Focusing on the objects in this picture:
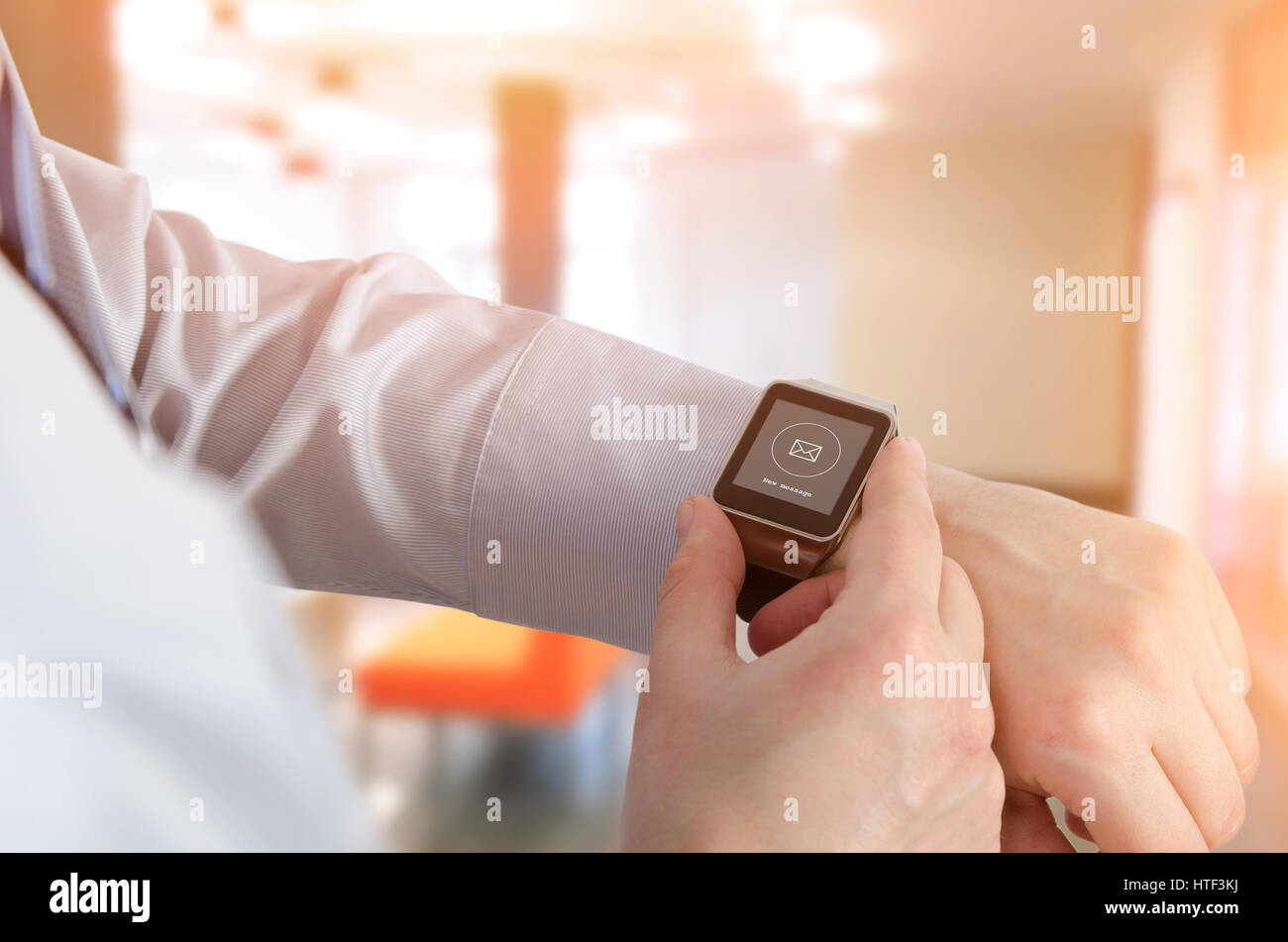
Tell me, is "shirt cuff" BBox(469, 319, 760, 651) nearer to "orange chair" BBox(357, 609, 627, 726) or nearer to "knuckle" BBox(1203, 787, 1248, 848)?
"knuckle" BBox(1203, 787, 1248, 848)

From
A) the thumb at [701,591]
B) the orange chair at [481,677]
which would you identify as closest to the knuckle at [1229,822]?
the thumb at [701,591]

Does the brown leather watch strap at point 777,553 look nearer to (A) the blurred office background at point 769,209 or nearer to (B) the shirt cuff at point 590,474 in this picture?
(B) the shirt cuff at point 590,474

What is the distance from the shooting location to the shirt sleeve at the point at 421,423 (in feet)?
1.52

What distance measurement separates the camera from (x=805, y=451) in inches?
15.3

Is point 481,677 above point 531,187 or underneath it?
underneath

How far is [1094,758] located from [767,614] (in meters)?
0.15

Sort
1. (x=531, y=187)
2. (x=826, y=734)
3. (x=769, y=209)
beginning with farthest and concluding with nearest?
(x=769, y=209)
(x=531, y=187)
(x=826, y=734)

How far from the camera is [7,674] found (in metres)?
0.19

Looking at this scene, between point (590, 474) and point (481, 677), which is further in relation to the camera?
point (481, 677)

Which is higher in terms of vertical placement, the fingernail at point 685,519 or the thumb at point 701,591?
the fingernail at point 685,519

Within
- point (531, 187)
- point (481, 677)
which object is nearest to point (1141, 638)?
point (481, 677)

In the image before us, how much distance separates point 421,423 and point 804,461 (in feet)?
0.72

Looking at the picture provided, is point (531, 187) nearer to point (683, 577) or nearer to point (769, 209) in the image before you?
point (769, 209)
